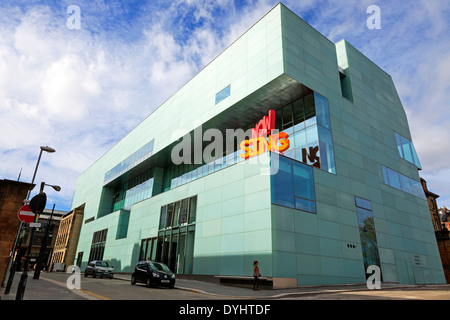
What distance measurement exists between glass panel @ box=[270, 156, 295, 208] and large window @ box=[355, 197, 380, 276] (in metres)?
7.75

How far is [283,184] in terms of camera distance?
19.8 metres

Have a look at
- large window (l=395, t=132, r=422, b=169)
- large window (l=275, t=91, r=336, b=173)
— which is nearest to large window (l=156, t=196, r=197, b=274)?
large window (l=275, t=91, r=336, b=173)

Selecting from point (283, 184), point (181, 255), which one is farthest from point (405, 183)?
point (181, 255)

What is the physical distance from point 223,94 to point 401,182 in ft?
68.6

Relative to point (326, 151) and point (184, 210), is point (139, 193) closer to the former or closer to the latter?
point (184, 210)

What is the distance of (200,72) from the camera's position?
34000mm

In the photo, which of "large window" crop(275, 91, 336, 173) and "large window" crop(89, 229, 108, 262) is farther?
"large window" crop(89, 229, 108, 262)

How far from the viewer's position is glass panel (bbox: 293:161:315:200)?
20.5 meters

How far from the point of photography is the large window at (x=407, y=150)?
107 ft

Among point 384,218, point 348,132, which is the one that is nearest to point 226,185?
point 348,132

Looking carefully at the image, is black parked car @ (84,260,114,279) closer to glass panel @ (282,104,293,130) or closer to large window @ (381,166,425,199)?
glass panel @ (282,104,293,130)
